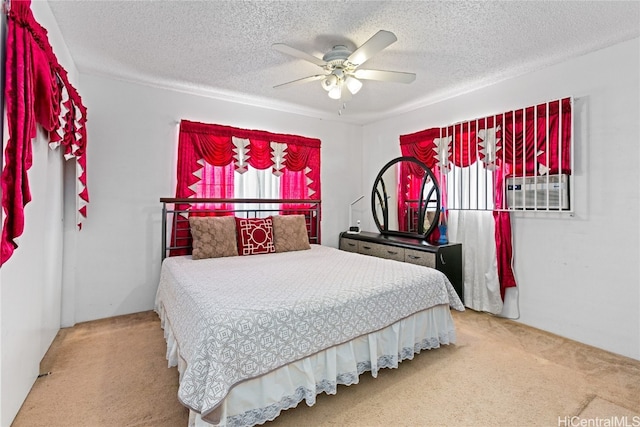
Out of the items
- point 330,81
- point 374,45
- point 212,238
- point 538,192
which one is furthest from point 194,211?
point 538,192

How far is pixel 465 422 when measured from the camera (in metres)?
1.70

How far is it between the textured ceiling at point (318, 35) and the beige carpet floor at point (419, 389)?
2458 millimetres

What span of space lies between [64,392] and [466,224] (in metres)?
3.78

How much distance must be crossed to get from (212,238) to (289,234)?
882mm

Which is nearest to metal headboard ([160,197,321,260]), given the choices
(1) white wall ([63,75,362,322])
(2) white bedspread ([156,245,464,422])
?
(1) white wall ([63,75,362,322])

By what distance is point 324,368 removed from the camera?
188 centimetres

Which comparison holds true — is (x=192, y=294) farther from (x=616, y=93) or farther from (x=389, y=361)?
(x=616, y=93)

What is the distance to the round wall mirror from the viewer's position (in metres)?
3.86

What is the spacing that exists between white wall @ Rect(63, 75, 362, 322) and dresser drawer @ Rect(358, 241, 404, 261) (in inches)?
96.6

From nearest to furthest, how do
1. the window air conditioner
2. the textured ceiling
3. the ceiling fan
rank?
the textured ceiling → the ceiling fan → the window air conditioner

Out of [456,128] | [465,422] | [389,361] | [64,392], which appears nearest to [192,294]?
[64,392]

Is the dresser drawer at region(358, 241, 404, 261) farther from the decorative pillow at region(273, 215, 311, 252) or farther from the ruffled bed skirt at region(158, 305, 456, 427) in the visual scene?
the ruffled bed skirt at region(158, 305, 456, 427)

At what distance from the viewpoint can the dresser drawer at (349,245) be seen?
4.40 metres

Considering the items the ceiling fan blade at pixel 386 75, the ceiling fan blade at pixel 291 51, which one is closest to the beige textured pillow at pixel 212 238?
the ceiling fan blade at pixel 291 51
